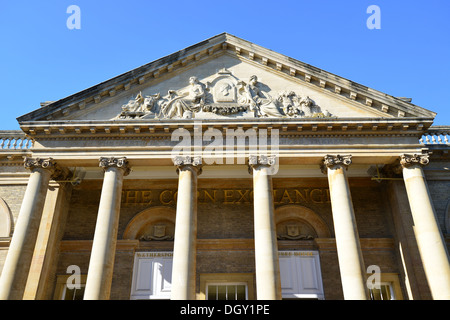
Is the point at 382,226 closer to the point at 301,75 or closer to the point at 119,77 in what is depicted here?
the point at 301,75

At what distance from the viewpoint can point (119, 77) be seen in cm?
1780

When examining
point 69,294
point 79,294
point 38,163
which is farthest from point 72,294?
point 38,163

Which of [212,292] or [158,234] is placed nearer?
[212,292]

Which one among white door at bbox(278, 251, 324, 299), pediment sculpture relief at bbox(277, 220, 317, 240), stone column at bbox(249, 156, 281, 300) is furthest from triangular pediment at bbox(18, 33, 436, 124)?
white door at bbox(278, 251, 324, 299)

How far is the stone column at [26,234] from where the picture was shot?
1383 cm

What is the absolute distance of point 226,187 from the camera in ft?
64.5

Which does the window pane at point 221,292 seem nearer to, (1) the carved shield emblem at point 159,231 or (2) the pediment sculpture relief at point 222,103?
(1) the carved shield emblem at point 159,231

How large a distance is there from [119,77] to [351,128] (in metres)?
10.6

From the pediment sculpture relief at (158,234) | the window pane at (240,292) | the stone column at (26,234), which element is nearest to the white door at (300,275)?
the window pane at (240,292)

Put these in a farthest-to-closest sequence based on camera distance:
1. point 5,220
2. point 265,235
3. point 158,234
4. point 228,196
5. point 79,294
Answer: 1. point 228,196
2. point 158,234
3. point 5,220
4. point 79,294
5. point 265,235

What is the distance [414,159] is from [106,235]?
1258cm

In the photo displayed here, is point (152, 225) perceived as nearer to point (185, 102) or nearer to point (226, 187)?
point (226, 187)

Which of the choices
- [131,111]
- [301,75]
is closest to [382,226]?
[301,75]

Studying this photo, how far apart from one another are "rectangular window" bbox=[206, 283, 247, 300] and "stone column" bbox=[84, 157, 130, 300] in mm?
5131
